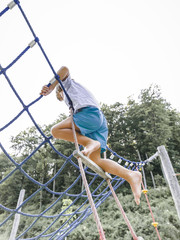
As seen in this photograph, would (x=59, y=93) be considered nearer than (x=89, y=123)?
No

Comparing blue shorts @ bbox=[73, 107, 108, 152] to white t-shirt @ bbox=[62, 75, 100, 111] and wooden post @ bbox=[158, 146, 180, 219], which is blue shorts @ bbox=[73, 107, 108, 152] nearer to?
white t-shirt @ bbox=[62, 75, 100, 111]

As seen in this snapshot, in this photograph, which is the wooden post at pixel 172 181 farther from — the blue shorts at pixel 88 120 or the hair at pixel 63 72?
the hair at pixel 63 72

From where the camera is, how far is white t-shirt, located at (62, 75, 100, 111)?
1.05 m

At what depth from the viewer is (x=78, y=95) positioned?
108 centimetres

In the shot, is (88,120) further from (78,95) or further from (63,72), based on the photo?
(63,72)

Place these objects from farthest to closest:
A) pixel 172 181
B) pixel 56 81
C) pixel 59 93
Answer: pixel 172 181
pixel 59 93
pixel 56 81

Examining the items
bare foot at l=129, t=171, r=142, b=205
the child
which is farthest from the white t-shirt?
bare foot at l=129, t=171, r=142, b=205

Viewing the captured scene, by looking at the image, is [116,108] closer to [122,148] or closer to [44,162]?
[122,148]

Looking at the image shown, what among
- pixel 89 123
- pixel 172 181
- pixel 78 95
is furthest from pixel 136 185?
pixel 172 181

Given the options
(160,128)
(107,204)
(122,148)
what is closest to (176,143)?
(160,128)

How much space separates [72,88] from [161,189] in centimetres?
797

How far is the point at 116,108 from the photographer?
1319 cm

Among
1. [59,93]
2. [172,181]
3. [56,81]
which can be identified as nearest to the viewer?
[56,81]

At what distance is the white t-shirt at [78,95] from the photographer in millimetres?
1046
